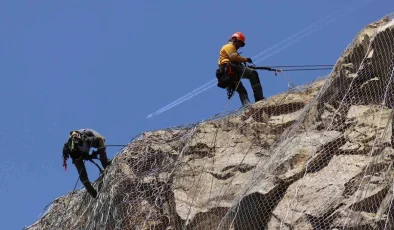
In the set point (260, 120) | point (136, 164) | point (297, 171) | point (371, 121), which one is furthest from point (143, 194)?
point (371, 121)

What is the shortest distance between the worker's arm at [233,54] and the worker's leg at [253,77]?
0.40 ft

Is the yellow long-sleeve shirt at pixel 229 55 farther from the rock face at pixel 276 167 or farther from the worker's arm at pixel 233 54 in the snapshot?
the rock face at pixel 276 167

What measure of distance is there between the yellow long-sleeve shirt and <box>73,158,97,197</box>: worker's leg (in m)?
3.29

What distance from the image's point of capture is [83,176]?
1537 centimetres

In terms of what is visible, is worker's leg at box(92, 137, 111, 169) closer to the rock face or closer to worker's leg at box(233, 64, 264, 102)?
the rock face

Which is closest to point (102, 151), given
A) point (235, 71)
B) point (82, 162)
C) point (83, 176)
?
point (82, 162)

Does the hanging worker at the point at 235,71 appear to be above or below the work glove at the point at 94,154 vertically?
above

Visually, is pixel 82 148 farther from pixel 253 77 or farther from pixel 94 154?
pixel 253 77

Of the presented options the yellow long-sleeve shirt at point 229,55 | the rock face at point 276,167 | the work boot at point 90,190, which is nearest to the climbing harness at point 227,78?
the yellow long-sleeve shirt at point 229,55

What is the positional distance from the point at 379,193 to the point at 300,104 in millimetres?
4033

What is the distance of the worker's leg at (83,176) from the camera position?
49.2ft

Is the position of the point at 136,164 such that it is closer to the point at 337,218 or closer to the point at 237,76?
the point at 237,76

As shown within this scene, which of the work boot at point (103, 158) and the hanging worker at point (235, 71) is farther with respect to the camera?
the hanging worker at point (235, 71)

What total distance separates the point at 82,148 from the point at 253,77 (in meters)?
3.48
